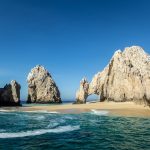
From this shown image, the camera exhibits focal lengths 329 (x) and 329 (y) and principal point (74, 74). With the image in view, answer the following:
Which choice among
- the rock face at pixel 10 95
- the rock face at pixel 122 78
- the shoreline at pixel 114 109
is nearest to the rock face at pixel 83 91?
the rock face at pixel 122 78

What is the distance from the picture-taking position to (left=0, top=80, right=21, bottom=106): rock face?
300ft

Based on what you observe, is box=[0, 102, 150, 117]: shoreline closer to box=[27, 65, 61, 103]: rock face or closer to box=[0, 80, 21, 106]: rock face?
box=[0, 80, 21, 106]: rock face

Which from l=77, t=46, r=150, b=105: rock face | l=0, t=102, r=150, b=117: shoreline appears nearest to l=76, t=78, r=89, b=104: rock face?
l=77, t=46, r=150, b=105: rock face

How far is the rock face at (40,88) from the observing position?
135 meters

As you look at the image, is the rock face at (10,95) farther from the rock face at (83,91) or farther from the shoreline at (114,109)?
the shoreline at (114,109)

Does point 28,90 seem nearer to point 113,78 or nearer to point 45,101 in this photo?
point 45,101

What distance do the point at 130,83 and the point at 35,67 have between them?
66.1 meters

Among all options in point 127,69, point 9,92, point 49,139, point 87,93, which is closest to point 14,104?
point 9,92

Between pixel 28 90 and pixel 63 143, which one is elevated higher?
pixel 28 90

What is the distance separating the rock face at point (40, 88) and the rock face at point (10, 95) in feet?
131

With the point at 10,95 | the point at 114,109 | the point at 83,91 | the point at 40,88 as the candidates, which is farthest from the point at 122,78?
the point at 40,88

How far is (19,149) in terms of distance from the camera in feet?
64.3

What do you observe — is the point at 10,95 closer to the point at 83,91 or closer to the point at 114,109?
the point at 83,91

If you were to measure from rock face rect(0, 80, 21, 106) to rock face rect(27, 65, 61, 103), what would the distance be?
131ft
